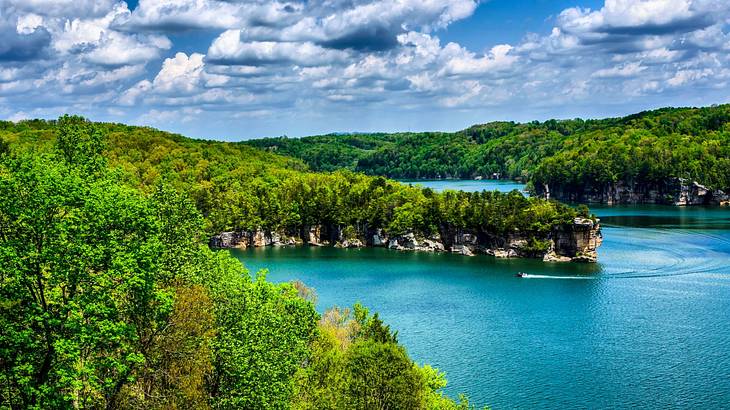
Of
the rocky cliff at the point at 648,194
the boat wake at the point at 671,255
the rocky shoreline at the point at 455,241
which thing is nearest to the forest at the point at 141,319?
the boat wake at the point at 671,255

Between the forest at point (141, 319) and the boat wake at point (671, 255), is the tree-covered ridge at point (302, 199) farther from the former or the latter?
the forest at point (141, 319)

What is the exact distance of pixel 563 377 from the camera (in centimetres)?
4706

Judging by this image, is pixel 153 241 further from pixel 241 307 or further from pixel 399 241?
pixel 399 241

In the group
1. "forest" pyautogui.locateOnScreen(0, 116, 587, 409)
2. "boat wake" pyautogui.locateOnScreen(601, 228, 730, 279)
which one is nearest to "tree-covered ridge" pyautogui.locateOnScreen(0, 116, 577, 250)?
"boat wake" pyautogui.locateOnScreen(601, 228, 730, 279)

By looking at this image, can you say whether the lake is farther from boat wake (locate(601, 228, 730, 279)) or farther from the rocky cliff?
the rocky cliff

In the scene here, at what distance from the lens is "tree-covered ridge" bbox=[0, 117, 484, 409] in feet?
63.2

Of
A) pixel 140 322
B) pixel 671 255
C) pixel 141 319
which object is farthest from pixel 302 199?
pixel 141 319

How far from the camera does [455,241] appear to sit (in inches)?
4299

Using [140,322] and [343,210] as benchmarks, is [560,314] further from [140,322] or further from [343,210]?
[343,210]

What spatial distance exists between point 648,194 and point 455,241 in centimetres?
9305

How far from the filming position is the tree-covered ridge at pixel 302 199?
338 feet

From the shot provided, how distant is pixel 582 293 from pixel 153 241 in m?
61.5

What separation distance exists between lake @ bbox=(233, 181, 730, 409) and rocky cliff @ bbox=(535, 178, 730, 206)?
5945 centimetres

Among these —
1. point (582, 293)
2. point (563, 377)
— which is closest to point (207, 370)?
point (563, 377)
